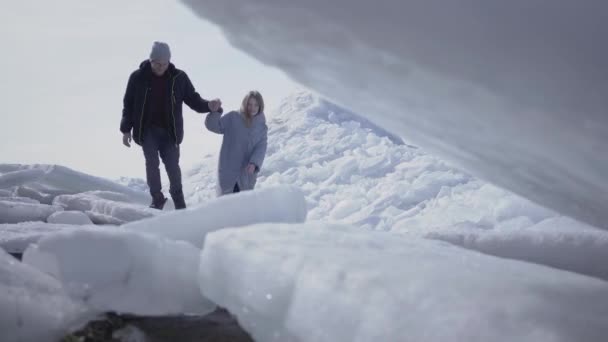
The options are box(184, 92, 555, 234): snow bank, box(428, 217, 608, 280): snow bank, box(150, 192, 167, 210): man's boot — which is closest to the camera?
box(428, 217, 608, 280): snow bank

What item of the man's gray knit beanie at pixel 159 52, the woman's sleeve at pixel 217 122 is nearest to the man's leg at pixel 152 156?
the woman's sleeve at pixel 217 122

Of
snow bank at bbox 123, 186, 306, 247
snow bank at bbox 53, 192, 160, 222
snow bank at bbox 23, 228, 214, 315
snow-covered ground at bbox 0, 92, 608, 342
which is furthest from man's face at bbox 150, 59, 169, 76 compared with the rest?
snow bank at bbox 23, 228, 214, 315

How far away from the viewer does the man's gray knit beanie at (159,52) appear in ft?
13.8

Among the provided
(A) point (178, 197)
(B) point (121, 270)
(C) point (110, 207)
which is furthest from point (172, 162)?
(B) point (121, 270)

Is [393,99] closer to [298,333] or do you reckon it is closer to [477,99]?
[477,99]

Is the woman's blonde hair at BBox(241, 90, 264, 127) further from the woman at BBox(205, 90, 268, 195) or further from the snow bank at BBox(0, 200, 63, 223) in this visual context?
the snow bank at BBox(0, 200, 63, 223)

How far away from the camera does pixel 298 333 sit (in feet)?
3.84

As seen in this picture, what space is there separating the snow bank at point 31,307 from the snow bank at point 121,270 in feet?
0.17

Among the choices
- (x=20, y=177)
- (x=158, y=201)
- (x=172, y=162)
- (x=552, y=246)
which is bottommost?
(x=20, y=177)

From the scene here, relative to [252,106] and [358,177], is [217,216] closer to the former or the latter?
[252,106]

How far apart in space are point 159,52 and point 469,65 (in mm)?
3573

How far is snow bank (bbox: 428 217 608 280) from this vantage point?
1.80 m

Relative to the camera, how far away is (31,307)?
1.36 m

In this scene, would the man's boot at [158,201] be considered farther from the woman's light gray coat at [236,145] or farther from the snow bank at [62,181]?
the snow bank at [62,181]
